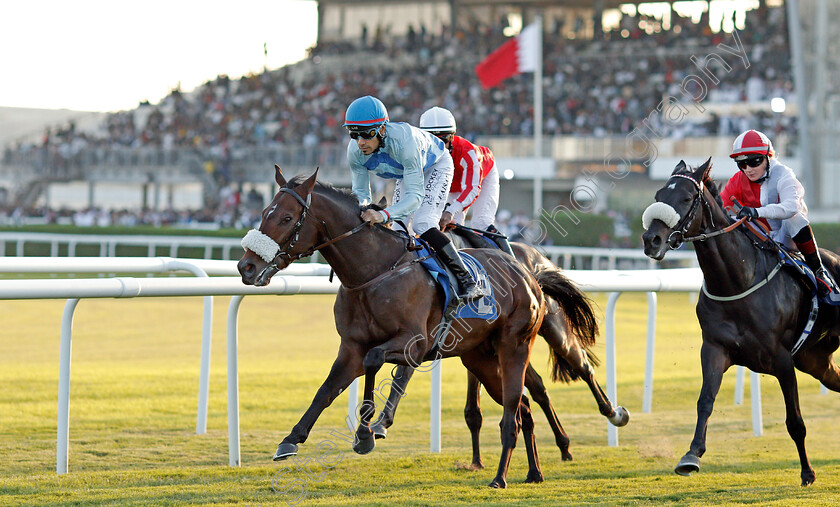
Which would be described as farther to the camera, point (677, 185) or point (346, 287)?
point (677, 185)

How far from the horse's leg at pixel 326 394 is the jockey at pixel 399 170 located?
0.57m

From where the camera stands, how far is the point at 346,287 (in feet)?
13.8

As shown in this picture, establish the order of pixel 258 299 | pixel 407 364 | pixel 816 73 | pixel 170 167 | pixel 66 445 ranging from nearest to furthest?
pixel 407 364, pixel 66 445, pixel 258 299, pixel 816 73, pixel 170 167

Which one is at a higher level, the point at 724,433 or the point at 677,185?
the point at 677,185

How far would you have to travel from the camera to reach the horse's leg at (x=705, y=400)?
173 inches

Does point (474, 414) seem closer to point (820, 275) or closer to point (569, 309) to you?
point (569, 309)

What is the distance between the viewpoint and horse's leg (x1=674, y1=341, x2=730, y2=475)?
4398mm

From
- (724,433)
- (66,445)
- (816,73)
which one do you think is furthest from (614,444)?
(816,73)

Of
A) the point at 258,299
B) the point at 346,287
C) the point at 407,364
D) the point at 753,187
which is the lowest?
the point at 258,299

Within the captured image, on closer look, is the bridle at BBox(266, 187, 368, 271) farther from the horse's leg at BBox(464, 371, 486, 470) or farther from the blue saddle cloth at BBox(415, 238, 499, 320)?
the horse's leg at BBox(464, 371, 486, 470)

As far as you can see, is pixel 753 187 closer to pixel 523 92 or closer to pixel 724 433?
pixel 724 433

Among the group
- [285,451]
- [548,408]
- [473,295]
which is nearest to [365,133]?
[473,295]

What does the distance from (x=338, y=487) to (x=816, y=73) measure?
19.1 m

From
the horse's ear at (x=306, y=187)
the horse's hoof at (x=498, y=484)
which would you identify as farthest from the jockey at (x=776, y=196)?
the horse's ear at (x=306, y=187)
